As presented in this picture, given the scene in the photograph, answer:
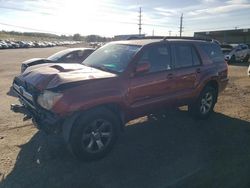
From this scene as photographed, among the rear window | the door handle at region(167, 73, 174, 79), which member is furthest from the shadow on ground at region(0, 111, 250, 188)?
the rear window

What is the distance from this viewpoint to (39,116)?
4.28 meters

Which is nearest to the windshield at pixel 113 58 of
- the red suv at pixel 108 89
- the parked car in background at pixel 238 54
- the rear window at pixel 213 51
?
the red suv at pixel 108 89

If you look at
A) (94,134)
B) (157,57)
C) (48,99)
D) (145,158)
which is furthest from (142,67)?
(48,99)

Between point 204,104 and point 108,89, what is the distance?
3.19m

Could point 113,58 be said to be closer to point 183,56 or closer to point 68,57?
point 183,56

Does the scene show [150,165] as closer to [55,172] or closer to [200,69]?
[55,172]

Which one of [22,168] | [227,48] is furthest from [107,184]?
[227,48]

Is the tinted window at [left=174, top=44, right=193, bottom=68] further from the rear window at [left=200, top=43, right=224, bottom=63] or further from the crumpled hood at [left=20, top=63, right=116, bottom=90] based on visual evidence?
the crumpled hood at [left=20, top=63, right=116, bottom=90]

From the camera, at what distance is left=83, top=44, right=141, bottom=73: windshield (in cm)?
488

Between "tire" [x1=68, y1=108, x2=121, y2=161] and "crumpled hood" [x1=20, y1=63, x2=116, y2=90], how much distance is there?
0.56 meters

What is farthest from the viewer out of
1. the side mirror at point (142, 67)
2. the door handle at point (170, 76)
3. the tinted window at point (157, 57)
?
the door handle at point (170, 76)

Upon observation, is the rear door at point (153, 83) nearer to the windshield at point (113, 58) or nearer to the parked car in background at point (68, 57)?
the windshield at point (113, 58)

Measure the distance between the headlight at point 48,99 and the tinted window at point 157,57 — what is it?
1700 mm

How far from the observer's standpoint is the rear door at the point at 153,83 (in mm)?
4812
